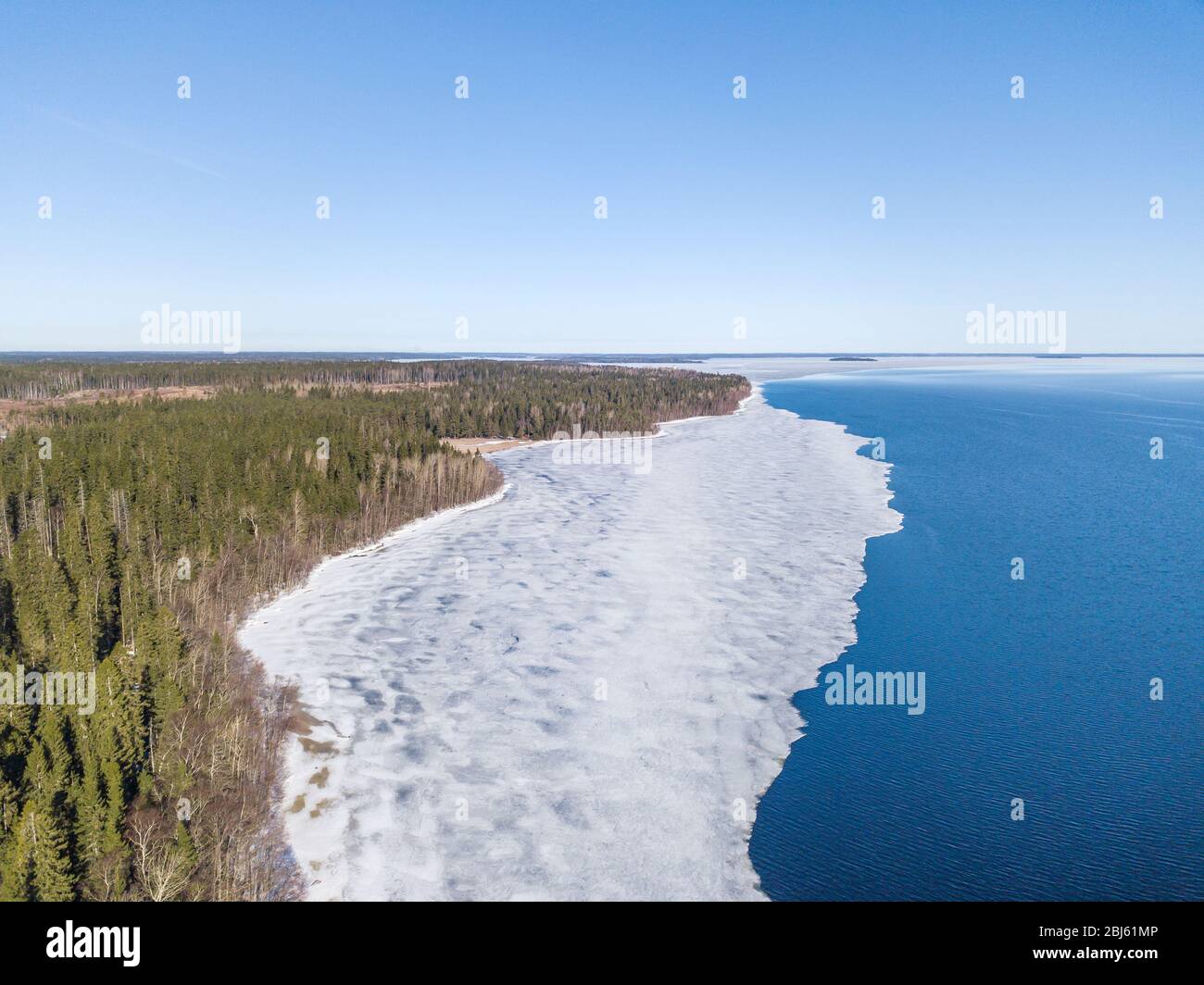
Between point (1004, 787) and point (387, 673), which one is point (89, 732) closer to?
point (387, 673)

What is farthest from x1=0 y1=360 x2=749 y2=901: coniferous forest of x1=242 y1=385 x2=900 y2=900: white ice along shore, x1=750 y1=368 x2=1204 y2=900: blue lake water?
x1=750 y1=368 x2=1204 y2=900: blue lake water

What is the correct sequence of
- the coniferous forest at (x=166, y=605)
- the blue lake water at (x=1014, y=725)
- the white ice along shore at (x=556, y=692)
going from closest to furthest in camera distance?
the coniferous forest at (x=166, y=605) < the blue lake water at (x=1014, y=725) < the white ice along shore at (x=556, y=692)

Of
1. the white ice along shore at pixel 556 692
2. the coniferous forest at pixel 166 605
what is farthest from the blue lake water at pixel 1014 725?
the coniferous forest at pixel 166 605

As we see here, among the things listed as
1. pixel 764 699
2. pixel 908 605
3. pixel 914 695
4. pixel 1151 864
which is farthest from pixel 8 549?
pixel 1151 864

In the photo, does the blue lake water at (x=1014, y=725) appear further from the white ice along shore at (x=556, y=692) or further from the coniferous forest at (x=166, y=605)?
the coniferous forest at (x=166, y=605)

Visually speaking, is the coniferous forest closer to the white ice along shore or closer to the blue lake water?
the white ice along shore

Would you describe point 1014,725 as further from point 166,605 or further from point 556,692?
point 166,605

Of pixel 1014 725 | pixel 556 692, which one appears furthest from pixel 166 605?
pixel 1014 725
